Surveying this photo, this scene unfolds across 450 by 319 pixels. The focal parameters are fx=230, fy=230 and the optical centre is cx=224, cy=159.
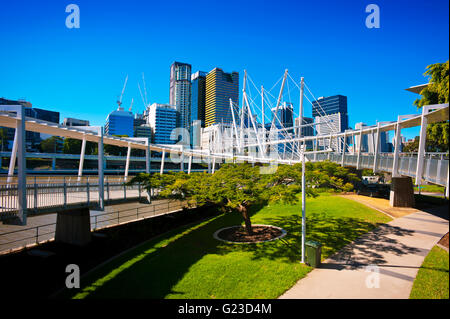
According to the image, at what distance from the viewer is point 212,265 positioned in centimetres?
1241

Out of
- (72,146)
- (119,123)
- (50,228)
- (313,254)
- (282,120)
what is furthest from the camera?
(119,123)

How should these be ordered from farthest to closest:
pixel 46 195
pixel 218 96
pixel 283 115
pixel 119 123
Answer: pixel 218 96
pixel 283 115
pixel 119 123
pixel 46 195

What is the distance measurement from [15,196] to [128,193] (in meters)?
7.98

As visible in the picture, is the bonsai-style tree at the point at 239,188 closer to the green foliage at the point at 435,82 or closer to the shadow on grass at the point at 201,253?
the shadow on grass at the point at 201,253

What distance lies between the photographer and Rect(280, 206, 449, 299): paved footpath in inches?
346

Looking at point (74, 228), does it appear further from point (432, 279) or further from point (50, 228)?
point (432, 279)

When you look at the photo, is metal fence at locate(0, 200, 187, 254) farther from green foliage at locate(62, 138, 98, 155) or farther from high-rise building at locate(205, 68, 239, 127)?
high-rise building at locate(205, 68, 239, 127)

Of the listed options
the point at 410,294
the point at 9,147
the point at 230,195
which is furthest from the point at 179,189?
the point at 9,147

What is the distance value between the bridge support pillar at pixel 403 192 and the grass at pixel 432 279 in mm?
12422

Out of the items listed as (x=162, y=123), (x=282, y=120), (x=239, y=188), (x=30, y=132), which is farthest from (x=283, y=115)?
(x=239, y=188)

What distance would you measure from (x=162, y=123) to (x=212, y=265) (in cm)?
15897

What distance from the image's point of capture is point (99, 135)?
1680 cm

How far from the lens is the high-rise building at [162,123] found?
160 meters
